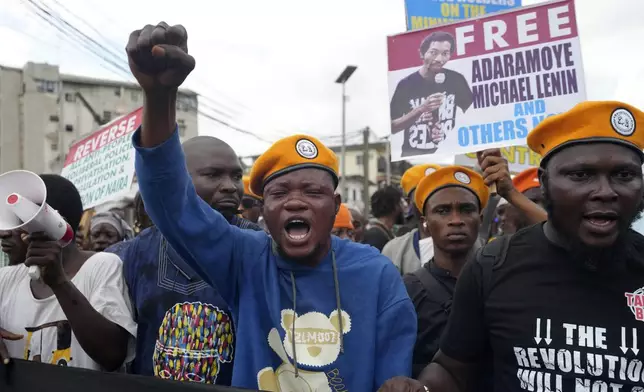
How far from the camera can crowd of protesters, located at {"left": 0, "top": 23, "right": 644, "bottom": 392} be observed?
5.70ft

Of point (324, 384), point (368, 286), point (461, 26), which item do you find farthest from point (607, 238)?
point (461, 26)

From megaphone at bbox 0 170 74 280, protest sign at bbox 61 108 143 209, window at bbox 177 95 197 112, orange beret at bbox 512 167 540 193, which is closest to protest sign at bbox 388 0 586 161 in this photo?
orange beret at bbox 512 167 540 193

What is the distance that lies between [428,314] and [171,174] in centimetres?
151

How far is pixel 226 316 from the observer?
2256 mm

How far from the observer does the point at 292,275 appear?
208 centimetres

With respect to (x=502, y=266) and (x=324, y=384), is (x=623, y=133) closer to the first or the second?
(x=502, y=266)

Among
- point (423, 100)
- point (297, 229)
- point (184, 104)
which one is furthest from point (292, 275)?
point (184, 104)

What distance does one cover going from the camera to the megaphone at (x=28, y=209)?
78.6 inches

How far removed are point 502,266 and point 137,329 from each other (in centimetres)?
143

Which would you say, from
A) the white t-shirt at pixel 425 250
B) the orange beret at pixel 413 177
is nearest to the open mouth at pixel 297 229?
the white t-shirt at pixel 425 250

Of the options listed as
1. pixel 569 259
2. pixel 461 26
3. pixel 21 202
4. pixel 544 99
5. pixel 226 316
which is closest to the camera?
pixel 569 259

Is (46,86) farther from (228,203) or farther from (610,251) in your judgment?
(610,251)

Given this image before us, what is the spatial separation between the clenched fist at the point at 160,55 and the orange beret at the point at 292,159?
1.92 feet

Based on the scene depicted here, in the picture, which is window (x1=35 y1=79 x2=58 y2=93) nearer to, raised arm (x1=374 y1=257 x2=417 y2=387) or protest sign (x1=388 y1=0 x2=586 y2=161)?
protest sign (x1=388 y1=0 x2=586 y2=161)
